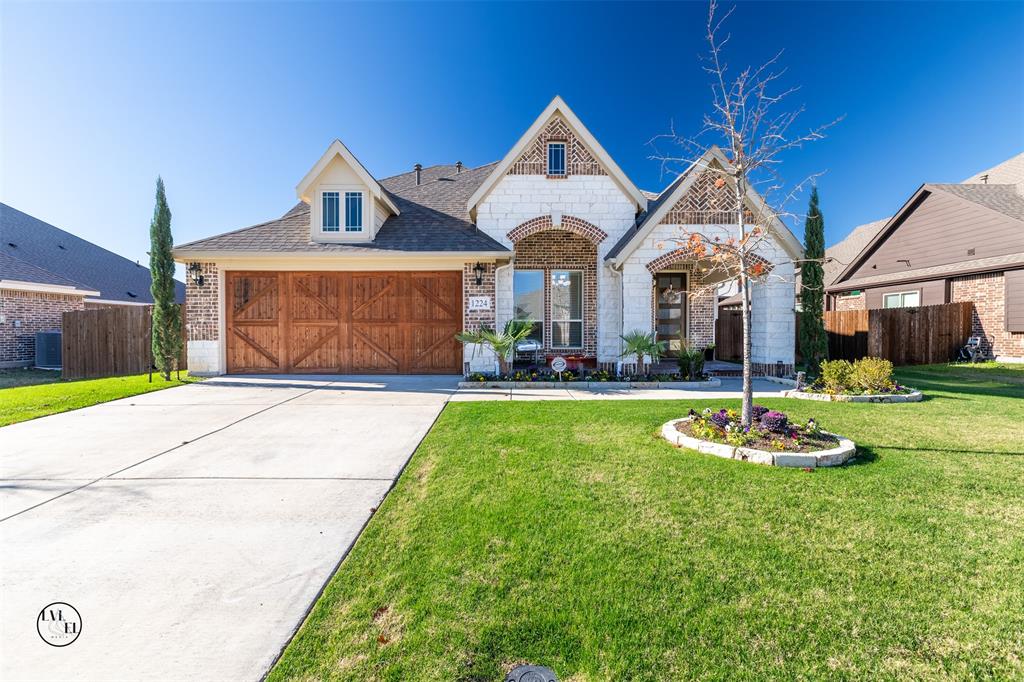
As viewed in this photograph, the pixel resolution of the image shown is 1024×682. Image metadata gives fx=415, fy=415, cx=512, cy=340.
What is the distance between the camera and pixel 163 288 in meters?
10.2

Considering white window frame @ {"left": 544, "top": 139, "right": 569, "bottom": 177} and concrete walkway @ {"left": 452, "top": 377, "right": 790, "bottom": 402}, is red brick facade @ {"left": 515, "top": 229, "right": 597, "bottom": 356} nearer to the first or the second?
white window frame @ {"left": 544, "top": 139, "right": 569, "bottom": 177}

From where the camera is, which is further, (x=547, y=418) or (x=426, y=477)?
(x=547, y=418)

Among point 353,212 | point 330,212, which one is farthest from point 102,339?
point 353,212

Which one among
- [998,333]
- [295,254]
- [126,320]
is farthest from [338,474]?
[998,333]

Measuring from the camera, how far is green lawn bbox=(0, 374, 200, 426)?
6734mm

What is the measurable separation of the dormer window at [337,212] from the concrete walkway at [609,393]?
18.7 ft

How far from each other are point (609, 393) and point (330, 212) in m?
8.65

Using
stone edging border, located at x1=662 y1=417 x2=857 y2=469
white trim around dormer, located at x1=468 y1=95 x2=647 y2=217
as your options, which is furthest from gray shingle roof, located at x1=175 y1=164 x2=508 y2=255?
stone edging border, located at x1=662 y1=417 x2=857 y2=469

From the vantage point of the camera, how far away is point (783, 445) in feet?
14.9

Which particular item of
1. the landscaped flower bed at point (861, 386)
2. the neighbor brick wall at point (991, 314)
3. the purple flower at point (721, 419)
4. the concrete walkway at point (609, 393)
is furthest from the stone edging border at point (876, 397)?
the neighbor brick wall at point (991, 314)

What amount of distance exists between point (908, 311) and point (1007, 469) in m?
13.2

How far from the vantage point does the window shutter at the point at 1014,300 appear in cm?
1313

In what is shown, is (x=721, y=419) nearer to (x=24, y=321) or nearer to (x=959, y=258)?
(x=959, y=258)

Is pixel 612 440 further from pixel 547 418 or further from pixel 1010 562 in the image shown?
pixel 1010 562
